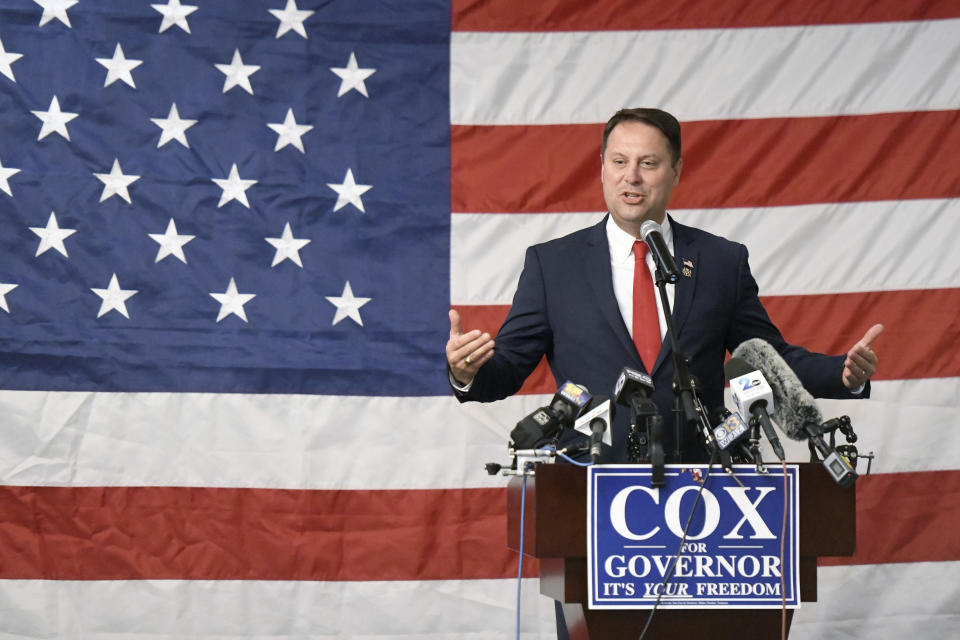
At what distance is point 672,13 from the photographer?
11.4ft

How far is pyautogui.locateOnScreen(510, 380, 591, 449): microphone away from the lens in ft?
4.81

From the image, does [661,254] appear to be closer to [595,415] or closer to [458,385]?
[595,415]

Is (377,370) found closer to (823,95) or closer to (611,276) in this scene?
(611,276)

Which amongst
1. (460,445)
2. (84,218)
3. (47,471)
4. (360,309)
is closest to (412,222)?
(360,309)

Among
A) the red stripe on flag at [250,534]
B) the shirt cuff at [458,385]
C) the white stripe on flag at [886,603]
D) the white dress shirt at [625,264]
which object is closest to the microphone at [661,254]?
the white dress shirt at [625,264]

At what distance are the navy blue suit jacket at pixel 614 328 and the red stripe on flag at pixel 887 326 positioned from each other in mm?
1268

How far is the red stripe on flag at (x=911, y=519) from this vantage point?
3246 millimetres

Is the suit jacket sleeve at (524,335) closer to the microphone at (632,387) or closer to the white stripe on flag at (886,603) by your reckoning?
the microphone at (632,387)

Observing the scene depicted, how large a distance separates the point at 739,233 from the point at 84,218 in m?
2.25

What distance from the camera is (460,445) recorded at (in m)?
3.31

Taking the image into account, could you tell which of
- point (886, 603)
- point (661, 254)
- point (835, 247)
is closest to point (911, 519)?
point (886, 603)

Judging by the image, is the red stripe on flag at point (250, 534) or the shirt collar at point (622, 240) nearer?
the shirt collar at point (622, 240)

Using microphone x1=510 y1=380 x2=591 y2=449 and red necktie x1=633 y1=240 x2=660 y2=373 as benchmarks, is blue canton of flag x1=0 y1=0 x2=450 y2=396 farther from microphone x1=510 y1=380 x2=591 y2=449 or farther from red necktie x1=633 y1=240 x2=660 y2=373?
microphone x1=510 y1=380 x2=591 y2=449

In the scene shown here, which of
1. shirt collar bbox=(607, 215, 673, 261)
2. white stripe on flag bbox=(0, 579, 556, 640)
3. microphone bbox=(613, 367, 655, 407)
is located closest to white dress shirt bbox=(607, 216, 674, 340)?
shirt collar bbox=(607, 215, 673, 261)
